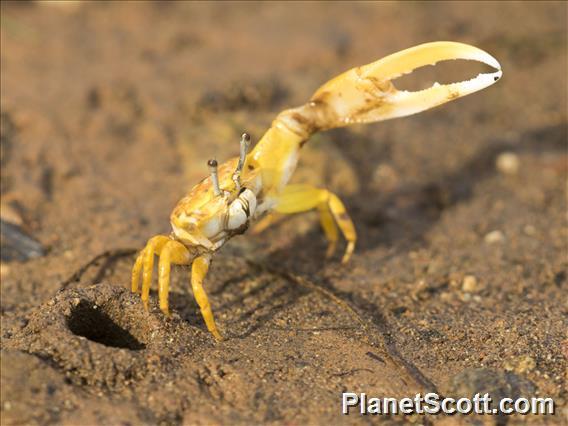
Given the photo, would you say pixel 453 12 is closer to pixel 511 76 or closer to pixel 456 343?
pixel 511 76

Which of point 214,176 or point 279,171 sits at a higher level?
point 279,171

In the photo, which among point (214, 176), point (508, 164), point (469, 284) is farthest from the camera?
point (508, 164)

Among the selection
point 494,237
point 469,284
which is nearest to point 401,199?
point 494,237

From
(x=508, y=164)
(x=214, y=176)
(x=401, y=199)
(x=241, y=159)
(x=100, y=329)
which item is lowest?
(x=100, y=329)

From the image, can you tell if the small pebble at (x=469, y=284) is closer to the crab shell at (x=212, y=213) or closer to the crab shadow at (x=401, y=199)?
the crab shadow at (x=401, y=199)

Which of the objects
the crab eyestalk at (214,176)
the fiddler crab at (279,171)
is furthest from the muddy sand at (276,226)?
the crab eyestalk at (214,176)

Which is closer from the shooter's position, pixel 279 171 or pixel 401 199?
pixel 279 171

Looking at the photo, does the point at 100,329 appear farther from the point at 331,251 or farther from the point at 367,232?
the point at 367,232

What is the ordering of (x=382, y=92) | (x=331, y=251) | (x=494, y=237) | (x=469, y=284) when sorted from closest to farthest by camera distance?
(x=382, y=92)
(x=469, y=284)
(x=331, y=251)
(x=494, y=237)

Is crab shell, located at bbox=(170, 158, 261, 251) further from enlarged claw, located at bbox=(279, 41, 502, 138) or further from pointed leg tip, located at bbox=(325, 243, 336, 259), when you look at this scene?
pointed leg tip, located at bbox=(325, 243, 336, 259)
